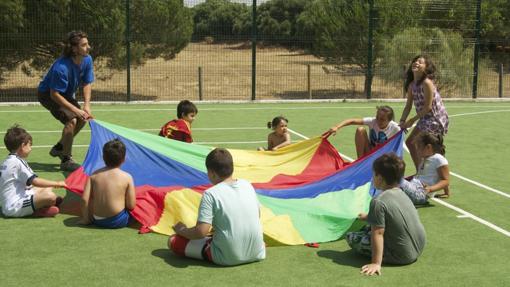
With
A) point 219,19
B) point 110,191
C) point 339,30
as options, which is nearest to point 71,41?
point 110,191

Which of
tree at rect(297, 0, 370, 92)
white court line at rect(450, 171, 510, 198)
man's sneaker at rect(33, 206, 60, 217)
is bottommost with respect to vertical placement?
white court line at rect(450, 171, 510, 198)

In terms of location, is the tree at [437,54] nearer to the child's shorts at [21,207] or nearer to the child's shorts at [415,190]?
the child's shorts at [415,190]

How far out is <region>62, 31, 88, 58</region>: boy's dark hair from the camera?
8.72m

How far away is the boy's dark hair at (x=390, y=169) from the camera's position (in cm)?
525

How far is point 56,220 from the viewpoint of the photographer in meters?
6.52

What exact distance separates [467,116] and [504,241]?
33.1 feet

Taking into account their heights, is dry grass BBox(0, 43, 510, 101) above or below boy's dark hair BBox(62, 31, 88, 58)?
below

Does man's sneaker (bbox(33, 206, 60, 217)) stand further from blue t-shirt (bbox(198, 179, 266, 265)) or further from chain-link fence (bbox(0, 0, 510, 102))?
chain-link fence (bbox(0, 0, 510, 102))

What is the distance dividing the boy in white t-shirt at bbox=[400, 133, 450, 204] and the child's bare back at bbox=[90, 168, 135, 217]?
285 centimetres

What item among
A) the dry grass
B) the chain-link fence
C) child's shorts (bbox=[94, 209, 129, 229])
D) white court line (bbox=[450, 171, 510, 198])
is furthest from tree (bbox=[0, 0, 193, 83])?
child's shorts (bbox=[94, 209, 129, 229])

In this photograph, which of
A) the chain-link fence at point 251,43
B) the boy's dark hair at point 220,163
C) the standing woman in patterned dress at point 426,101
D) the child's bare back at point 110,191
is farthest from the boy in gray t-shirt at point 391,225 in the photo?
the chain-link fence at point 251,43

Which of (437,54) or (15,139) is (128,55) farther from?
(15,139)

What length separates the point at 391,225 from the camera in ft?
17.0

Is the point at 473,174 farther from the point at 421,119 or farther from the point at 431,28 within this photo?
the point at 431,28
